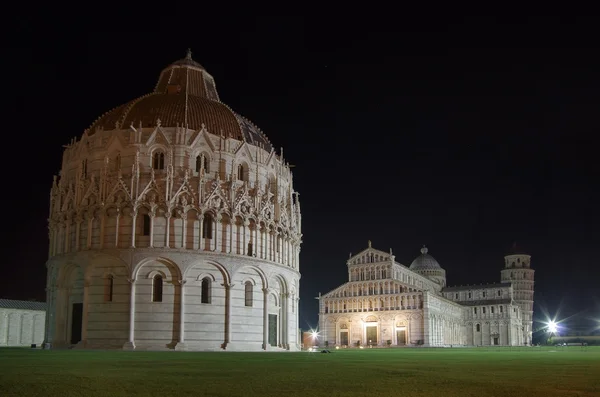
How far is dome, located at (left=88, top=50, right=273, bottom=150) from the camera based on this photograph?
57844mm

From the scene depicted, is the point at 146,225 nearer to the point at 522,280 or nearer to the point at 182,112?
the point at 182,112

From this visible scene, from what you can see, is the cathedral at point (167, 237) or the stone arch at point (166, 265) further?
the cathedral at point (167, 237)

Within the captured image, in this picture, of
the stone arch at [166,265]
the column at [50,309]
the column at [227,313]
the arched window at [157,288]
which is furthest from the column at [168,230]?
the column at [50,309]

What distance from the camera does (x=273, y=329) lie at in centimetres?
5931

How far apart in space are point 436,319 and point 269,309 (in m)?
76.0

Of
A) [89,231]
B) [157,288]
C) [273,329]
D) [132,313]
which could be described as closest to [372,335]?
[273,329]

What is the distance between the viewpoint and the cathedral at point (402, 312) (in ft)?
402

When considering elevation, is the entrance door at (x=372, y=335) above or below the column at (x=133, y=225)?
below

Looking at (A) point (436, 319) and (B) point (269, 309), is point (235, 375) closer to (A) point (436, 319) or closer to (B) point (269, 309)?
(B) point (269, 309)

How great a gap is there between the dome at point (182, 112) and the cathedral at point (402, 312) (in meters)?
67.7

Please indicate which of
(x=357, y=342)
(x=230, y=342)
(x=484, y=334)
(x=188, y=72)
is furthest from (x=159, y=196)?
(x=484, y=334)

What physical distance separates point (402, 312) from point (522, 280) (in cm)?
5727

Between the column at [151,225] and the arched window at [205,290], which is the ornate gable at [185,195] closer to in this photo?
the column at [151,225]

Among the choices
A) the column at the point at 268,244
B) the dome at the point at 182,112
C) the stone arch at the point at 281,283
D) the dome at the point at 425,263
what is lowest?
the stone arch at the point at 281,283
